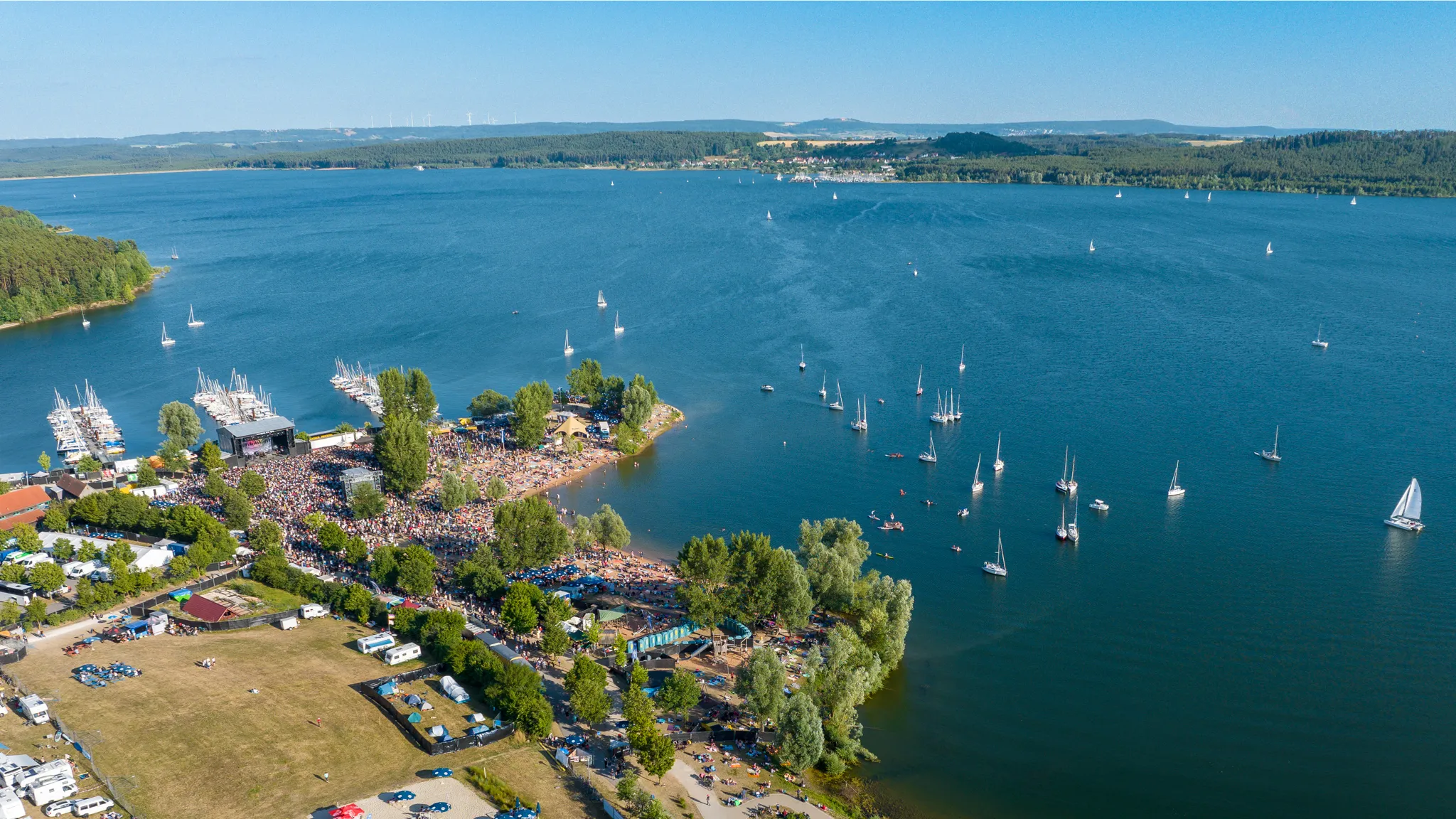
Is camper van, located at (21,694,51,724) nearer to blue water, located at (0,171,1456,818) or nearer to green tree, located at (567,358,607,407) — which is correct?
blue water, located at (0,171,1456,818)

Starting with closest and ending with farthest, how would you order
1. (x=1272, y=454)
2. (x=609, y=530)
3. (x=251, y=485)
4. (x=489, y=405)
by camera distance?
(x=609, y=530), (x=251, y=485), (x=1272, y=454), (x=489, y=405)

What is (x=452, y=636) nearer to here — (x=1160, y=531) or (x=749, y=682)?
(x=749, y=682)

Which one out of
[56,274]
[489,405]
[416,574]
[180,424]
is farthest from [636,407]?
[56,274]

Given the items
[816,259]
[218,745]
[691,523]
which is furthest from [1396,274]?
[218,745]

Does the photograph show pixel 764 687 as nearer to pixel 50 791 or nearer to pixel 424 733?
pixel 424 733

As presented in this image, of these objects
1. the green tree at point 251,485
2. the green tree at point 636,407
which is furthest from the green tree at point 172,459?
the green tree at point 636,407

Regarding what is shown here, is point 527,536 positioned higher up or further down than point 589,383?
further down

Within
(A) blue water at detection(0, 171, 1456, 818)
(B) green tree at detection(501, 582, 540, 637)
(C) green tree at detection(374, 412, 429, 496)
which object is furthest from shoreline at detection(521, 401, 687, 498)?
(B) green tree at detection(501, 582, 540, 637)

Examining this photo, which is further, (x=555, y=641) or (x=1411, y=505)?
(x=1411, y=505)
